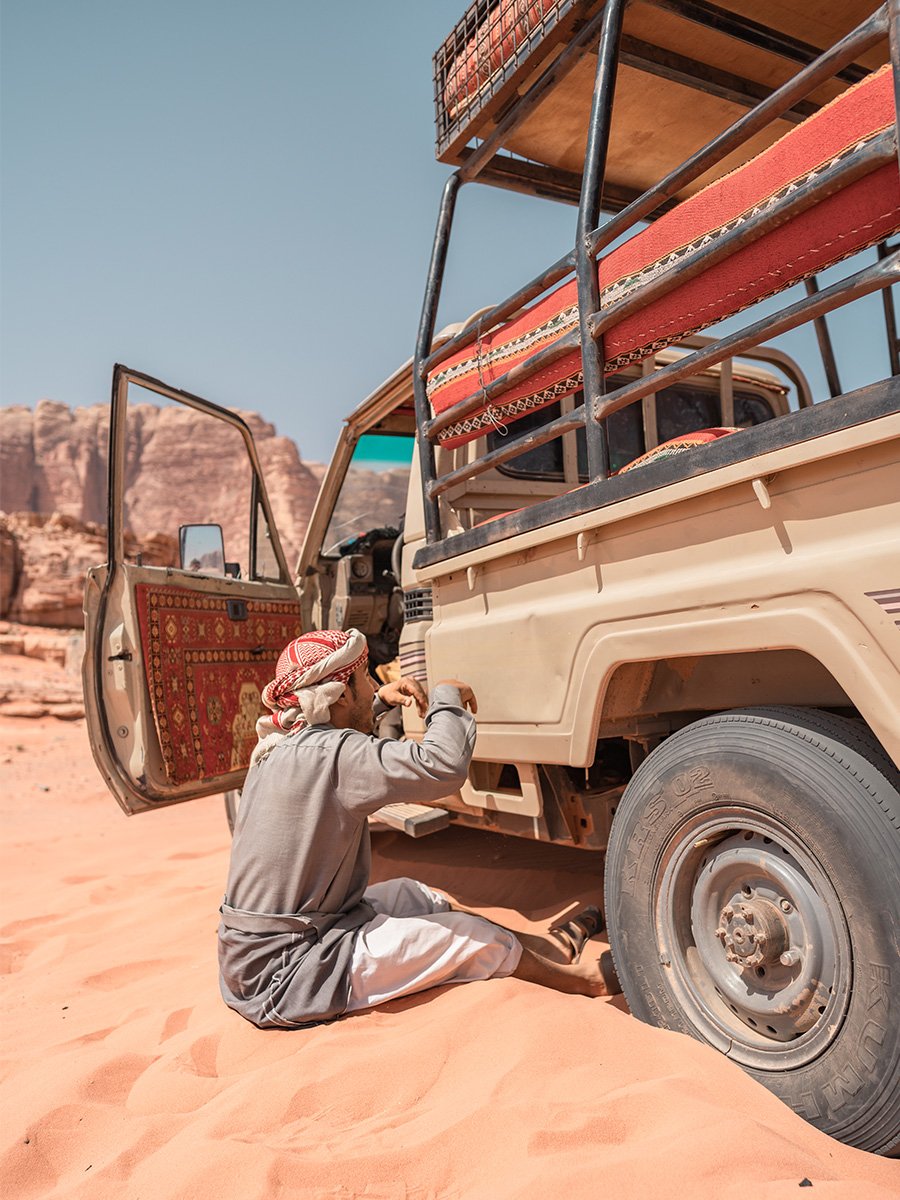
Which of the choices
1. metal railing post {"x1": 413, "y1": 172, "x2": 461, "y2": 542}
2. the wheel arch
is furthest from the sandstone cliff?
the wheel arch

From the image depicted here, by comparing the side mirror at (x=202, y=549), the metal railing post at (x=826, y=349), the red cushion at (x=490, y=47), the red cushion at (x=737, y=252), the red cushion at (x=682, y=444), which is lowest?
the red cushion at (x=682, y=444)

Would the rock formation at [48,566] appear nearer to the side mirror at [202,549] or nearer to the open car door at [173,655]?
the side mirror at [202,549]

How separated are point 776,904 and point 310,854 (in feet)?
4.33

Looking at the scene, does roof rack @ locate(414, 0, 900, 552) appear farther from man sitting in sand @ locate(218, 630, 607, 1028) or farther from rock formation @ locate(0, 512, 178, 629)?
rock formation @ locate(0, 512, 178, 629)

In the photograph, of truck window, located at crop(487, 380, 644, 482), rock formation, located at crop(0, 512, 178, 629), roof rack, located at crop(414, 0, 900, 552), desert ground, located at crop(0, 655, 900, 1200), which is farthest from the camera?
rock formation, located at crop(0, 512, 178, 629)

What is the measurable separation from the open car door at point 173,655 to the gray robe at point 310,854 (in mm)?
1383

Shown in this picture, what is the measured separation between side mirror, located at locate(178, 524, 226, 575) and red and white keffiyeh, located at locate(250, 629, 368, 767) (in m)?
2.06

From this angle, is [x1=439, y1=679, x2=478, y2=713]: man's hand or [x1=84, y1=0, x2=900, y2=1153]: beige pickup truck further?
[x1=439, y1=679, x2=478, y2=713]: man's hand

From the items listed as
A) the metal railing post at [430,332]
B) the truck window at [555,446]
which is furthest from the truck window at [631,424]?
the metal railing post at [430,332]

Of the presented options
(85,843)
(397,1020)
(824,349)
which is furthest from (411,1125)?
(85,843)

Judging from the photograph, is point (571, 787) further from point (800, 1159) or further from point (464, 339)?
point (464, 339)

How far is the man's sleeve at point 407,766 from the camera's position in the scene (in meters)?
2.39

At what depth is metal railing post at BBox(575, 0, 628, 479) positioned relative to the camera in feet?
7.76

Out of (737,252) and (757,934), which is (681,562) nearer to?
(737,252)
